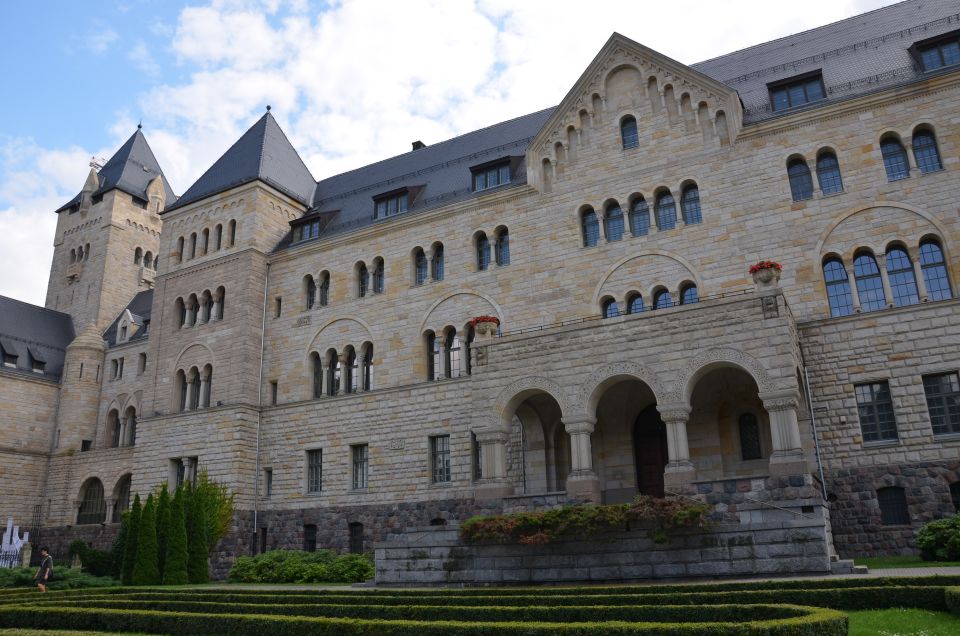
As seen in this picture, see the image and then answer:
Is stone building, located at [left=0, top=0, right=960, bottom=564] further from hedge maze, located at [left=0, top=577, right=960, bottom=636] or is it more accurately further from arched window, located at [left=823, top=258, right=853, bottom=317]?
hedge maze, located at [left=0, top=577, right=960, bottom=636]

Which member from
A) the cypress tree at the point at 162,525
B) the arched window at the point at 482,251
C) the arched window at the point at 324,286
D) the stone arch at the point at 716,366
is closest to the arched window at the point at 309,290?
the arched window at the point at 324,286

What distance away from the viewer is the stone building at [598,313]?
23734 millimetres

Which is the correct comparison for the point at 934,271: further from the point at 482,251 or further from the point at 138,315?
the point at 138,315

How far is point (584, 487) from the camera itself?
23562 mm

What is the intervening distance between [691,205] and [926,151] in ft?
25.7

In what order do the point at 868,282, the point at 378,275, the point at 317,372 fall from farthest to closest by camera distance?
the point at 317,372
the point at 378,275
the point at 868,282

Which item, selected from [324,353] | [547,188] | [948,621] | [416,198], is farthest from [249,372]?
[948,621]

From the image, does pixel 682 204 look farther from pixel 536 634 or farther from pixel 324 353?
pixel 536 634

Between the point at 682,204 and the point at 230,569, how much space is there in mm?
23739

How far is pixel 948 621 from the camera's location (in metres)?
11.8

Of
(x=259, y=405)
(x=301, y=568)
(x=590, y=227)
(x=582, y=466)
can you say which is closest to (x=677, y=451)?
(x=582, y=466)

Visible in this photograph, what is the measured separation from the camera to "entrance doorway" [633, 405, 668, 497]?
2739 centimetres

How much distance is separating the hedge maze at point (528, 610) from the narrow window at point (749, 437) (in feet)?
34.5

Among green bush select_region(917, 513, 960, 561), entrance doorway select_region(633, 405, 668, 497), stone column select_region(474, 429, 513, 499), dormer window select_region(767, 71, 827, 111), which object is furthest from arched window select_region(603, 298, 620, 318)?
green bush select_region(917, 513, 960, 561)
